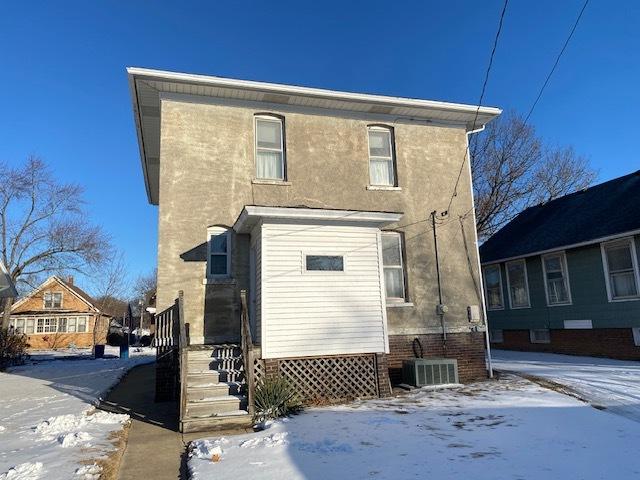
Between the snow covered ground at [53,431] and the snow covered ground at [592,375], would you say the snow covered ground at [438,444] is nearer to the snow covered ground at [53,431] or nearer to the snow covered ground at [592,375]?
the snow covered ground at [592,375]

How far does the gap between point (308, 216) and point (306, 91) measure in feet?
12.0

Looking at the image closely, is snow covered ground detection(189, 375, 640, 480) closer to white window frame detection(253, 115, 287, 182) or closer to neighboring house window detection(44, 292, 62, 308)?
white window frame detection(253, 115, 287, 182)

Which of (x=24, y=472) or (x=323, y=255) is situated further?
(x=323, y=255)

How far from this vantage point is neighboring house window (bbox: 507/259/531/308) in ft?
61.3

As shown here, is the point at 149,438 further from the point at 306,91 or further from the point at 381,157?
the point at 381,157

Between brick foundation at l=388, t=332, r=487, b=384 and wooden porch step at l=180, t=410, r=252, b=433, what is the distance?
4.60 metres

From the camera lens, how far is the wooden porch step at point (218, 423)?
7277 mm

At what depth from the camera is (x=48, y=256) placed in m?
33.4

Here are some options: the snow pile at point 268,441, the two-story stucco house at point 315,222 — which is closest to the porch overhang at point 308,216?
the two-story stucco house at point 315,222

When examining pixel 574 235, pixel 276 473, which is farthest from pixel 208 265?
pixel 574 235

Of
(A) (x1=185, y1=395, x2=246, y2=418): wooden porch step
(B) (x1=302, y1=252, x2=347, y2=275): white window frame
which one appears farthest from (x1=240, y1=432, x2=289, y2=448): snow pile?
(B) (x1=302, y1=252, x2=347, y2=275): white window frame

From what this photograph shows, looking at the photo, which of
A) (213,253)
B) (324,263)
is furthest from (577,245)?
(213,253)

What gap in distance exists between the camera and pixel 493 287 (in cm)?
2066

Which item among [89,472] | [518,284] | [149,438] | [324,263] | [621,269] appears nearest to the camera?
[89,472]
